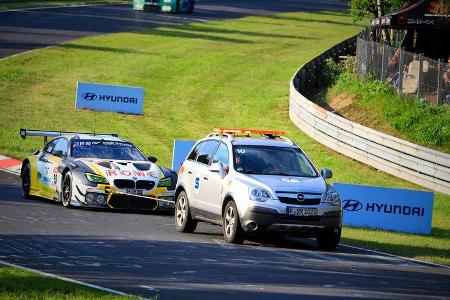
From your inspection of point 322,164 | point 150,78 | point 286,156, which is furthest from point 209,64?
point 286,156

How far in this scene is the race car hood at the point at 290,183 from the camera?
1731cm

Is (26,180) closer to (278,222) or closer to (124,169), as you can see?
(124,169)

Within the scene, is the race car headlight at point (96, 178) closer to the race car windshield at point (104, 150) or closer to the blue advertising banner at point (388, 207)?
the race car windshield at point (104, 150)

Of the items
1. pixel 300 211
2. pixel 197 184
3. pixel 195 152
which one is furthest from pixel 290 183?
pixel 195 152

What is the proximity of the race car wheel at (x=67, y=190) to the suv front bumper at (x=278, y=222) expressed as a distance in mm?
5735

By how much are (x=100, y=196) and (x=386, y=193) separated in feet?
17.1

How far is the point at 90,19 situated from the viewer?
62.6 m

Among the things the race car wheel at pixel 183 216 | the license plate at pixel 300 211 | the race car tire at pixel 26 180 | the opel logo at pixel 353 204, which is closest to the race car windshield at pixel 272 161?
the license plate at pixel 300 211

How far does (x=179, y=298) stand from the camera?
39.5ft

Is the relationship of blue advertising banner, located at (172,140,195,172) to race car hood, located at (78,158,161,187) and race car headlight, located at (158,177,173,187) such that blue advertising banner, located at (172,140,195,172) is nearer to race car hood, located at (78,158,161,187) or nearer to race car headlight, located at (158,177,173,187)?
race car hood, located at (78,158,161,187)

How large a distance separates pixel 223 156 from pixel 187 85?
27.7m

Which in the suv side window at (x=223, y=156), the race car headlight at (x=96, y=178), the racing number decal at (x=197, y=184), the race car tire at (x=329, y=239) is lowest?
the race car headlight at (x=96, y=178)

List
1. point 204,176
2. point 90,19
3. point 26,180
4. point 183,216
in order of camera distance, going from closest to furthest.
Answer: point 204,176 → point 183,216 → point 26,180 → point 90,19

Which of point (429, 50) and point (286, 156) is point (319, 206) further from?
point (429, 50)
